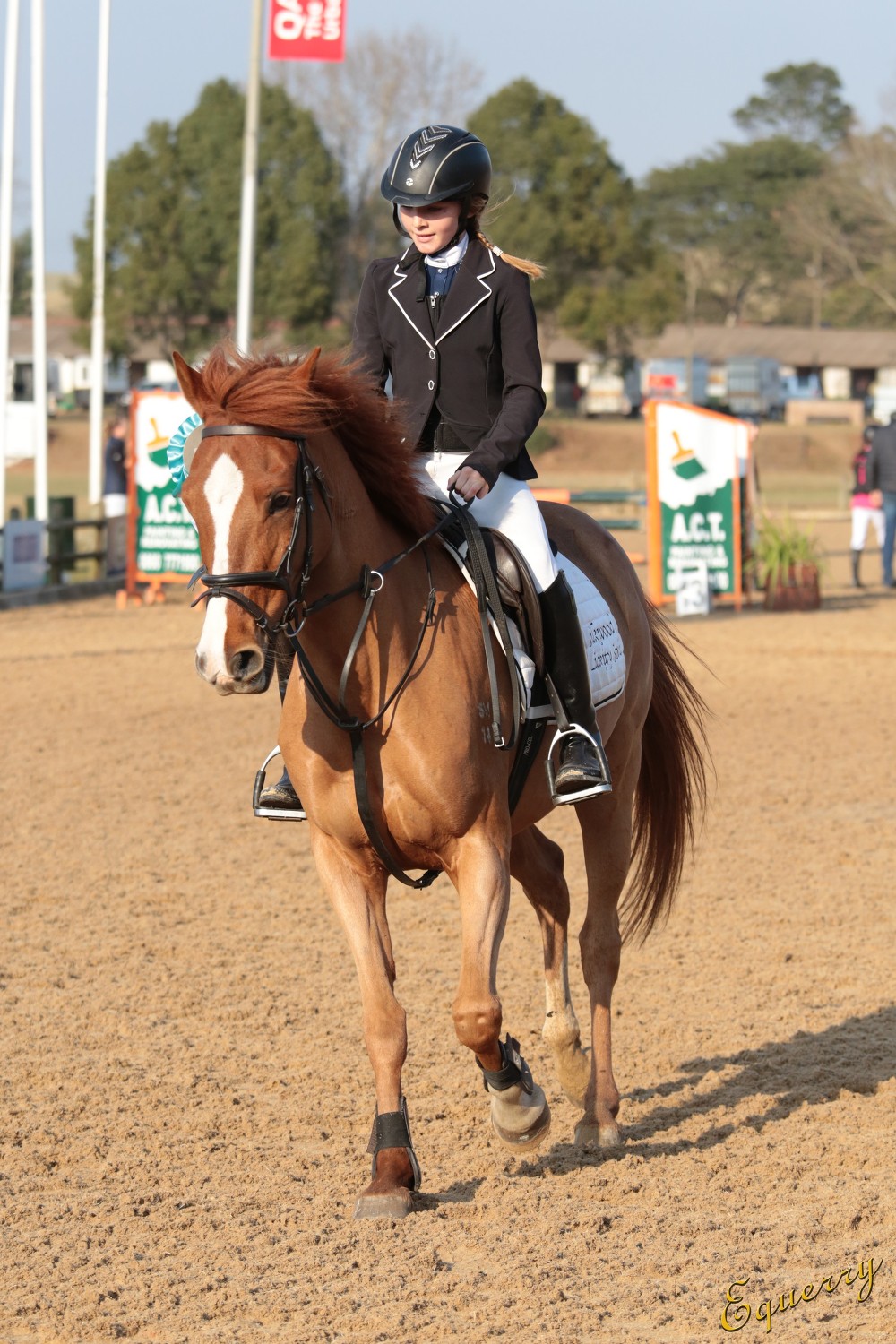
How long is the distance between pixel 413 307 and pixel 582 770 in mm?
1463

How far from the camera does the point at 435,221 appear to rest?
4.88 m

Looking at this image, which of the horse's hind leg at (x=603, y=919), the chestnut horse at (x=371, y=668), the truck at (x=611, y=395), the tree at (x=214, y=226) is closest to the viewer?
the chestnut horse at (x=371, y=668)

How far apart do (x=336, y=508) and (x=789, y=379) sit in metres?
90.0

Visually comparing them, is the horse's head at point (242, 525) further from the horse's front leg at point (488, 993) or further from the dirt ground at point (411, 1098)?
the dirt ground at point (411, 1098)

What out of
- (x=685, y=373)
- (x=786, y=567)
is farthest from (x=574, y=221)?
(x=786, y=567)

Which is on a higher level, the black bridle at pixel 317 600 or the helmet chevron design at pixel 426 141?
the helmet chevron design at pixel 426 141

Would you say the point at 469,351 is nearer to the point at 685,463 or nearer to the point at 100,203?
the point at 685,463

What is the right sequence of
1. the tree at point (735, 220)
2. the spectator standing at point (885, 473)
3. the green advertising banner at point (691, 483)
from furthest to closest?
the tree at point (735, 220)
the spectator standing at point (885, 473)
the green advertising banner at point (691, 483)

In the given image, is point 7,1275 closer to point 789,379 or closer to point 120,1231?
point 120,1231

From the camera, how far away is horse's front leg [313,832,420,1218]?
4.46 metres

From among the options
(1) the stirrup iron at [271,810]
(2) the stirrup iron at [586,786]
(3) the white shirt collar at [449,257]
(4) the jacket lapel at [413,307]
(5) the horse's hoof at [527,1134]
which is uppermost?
(3) the white shirt collar at [449,257]

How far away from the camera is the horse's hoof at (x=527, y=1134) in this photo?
183 inches

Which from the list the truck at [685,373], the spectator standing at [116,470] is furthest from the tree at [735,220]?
the spectator standing at [116,470]

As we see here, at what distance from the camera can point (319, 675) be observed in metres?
4.42
